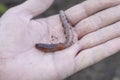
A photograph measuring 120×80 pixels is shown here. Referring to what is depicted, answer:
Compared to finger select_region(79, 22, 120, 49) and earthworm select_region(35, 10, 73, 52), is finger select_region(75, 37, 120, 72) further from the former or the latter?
earthworm select_region(35, 10, 73, 52)

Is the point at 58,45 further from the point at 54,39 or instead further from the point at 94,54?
the point at 94,54

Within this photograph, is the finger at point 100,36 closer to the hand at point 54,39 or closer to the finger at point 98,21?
the hand at point 54,39

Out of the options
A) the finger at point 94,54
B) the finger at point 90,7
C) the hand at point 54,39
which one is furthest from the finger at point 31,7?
the finger at point 94,54

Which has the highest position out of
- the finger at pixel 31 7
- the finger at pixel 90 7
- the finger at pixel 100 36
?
the finger at pixel 31 7

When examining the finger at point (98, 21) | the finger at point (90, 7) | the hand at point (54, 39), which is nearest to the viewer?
the hand at point (54, 39)

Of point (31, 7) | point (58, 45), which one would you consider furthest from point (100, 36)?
point (31, 7)

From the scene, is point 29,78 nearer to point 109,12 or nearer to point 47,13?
point 109,12

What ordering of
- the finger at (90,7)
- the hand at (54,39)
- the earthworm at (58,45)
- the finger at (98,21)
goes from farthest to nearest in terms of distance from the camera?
the finger at (90,7), the finger at (98,21), the earthworm at (58,45), the hand at (54,39)
